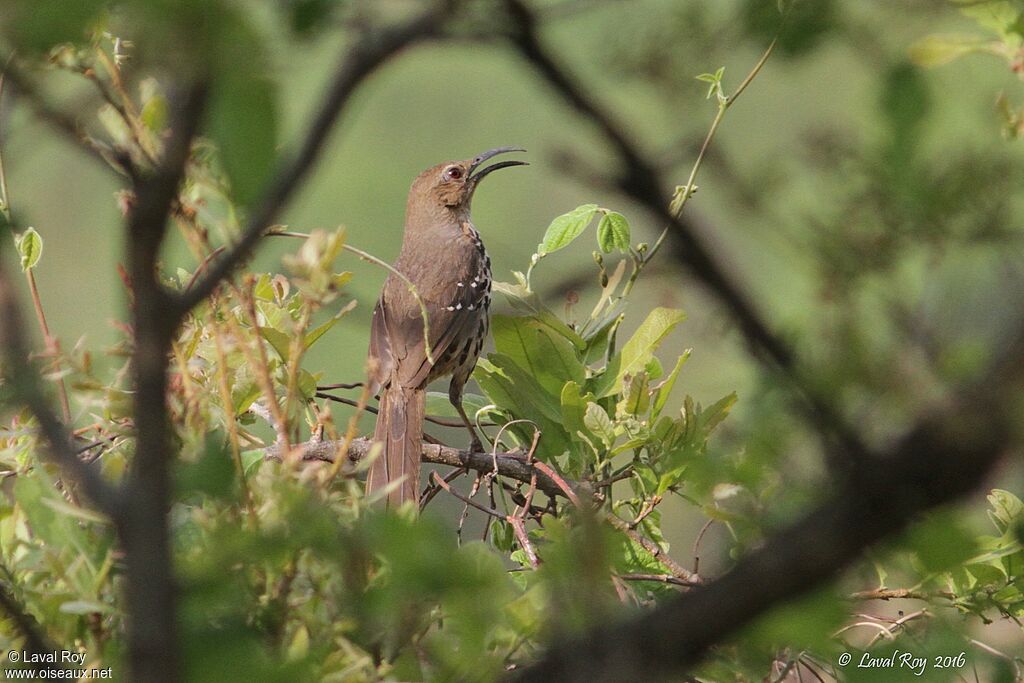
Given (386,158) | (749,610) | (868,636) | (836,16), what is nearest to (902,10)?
(836,16)

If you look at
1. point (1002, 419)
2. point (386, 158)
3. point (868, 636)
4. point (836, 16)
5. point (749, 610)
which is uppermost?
point (386, 158)

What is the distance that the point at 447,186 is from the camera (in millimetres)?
6035

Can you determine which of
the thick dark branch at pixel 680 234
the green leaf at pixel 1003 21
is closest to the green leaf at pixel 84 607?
the thick dark branch at pixel 680 234

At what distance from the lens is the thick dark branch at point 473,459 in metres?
2.63

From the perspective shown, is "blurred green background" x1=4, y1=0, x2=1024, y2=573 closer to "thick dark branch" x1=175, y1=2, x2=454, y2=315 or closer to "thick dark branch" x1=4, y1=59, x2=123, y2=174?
"thick dark branch" x1=175, y1=2, x2=454, y2=315

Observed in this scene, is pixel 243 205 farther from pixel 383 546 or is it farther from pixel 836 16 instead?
pixel 836 16

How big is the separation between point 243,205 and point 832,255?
1.80 feet

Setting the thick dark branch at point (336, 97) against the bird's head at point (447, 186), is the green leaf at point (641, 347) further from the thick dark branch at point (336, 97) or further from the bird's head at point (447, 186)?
the bird's head at point (447, 186)

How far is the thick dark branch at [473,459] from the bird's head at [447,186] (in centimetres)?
287

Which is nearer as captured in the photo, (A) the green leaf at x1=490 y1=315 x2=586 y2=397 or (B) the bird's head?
(A) the green leaf at x1=490 y1=315 x2=586 y2=397

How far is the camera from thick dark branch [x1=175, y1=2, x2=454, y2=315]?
889mm

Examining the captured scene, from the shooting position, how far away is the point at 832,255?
1.03 metres

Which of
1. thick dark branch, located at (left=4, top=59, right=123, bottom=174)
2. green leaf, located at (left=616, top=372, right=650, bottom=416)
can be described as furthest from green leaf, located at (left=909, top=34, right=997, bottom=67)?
thick dark branch, located at (left=4, top=59, right=123, bottom=174)

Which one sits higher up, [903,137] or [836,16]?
[836,16]
